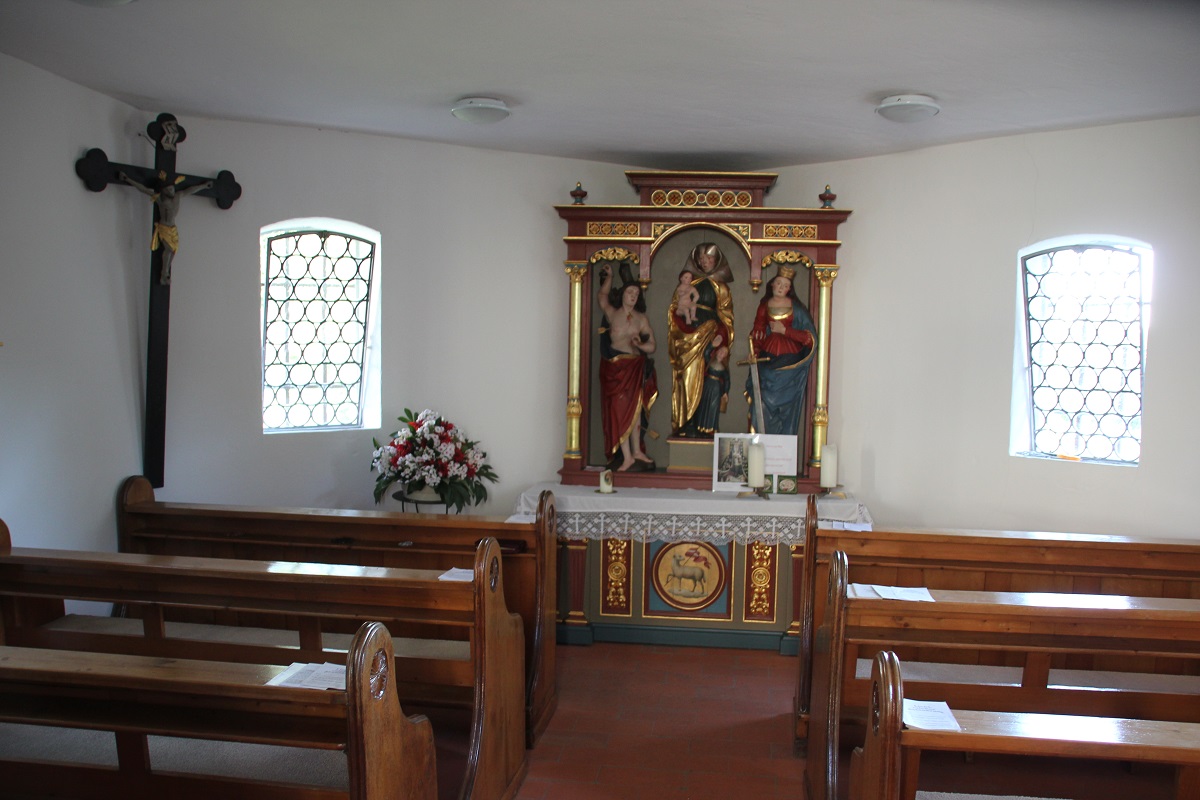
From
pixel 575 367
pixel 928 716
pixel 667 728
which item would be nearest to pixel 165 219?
pixel 575 367

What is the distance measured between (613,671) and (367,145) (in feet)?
11.4

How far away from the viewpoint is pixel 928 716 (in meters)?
2.24

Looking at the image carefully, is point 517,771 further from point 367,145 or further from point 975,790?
point 367,145

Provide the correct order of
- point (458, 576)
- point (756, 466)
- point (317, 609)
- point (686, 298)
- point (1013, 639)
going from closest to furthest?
point (1013, 639) → point (317, 609) → point (458, 576) → point (756, 466) → point (686, 298)

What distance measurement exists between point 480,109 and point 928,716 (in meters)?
3.63

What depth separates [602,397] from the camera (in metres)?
5.76

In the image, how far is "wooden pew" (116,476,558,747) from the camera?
413 cm

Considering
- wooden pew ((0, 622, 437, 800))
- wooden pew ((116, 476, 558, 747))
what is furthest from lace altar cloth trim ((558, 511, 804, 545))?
wooden pew ((0, 622, 437, 800))

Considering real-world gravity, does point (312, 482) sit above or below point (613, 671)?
above

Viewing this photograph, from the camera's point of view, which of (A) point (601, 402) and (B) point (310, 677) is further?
(A) point (601, 402)

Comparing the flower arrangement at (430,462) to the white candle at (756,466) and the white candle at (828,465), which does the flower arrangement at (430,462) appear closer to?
the white candle at (756,466)

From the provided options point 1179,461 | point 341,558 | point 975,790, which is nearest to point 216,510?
point 341,558

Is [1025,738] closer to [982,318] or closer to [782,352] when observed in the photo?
[782,352]

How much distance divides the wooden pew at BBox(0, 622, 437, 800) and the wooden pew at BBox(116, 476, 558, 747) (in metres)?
1.57
